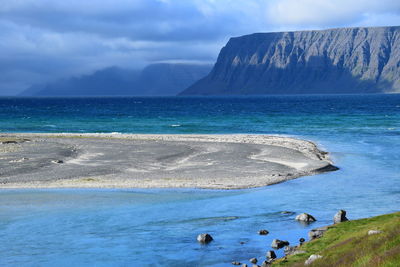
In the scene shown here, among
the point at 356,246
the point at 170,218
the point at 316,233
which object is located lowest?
the point at 170,218

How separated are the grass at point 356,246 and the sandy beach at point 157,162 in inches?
587

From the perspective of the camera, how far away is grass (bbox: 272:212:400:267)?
14.4 m

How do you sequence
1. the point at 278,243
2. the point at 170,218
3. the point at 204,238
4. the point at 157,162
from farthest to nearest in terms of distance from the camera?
1. the point at 157,162
2. the point at 170,218
3. the point at 204,238
4. the point at 278,243

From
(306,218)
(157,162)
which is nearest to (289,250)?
(306,218)

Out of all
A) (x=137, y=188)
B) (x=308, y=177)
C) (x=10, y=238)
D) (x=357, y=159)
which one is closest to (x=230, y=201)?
(x=137, y=188)

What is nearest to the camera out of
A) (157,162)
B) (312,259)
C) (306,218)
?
(312,259)

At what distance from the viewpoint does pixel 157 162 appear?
49.0 meters

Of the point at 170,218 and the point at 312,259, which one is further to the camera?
the point at 170,218

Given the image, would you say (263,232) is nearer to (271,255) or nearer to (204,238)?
(204,238)

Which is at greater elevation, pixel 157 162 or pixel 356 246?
pixel 356 246

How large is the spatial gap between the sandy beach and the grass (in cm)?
1492

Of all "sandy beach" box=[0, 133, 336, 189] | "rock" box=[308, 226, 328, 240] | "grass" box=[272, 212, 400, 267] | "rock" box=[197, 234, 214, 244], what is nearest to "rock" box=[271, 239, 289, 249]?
"grass" box=[272, 212, 400, 267]

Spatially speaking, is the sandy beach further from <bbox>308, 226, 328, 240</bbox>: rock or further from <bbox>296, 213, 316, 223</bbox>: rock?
<bbox>308, 226, 328, 240</bbox>: rock

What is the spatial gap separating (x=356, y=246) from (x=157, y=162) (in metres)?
31.4
